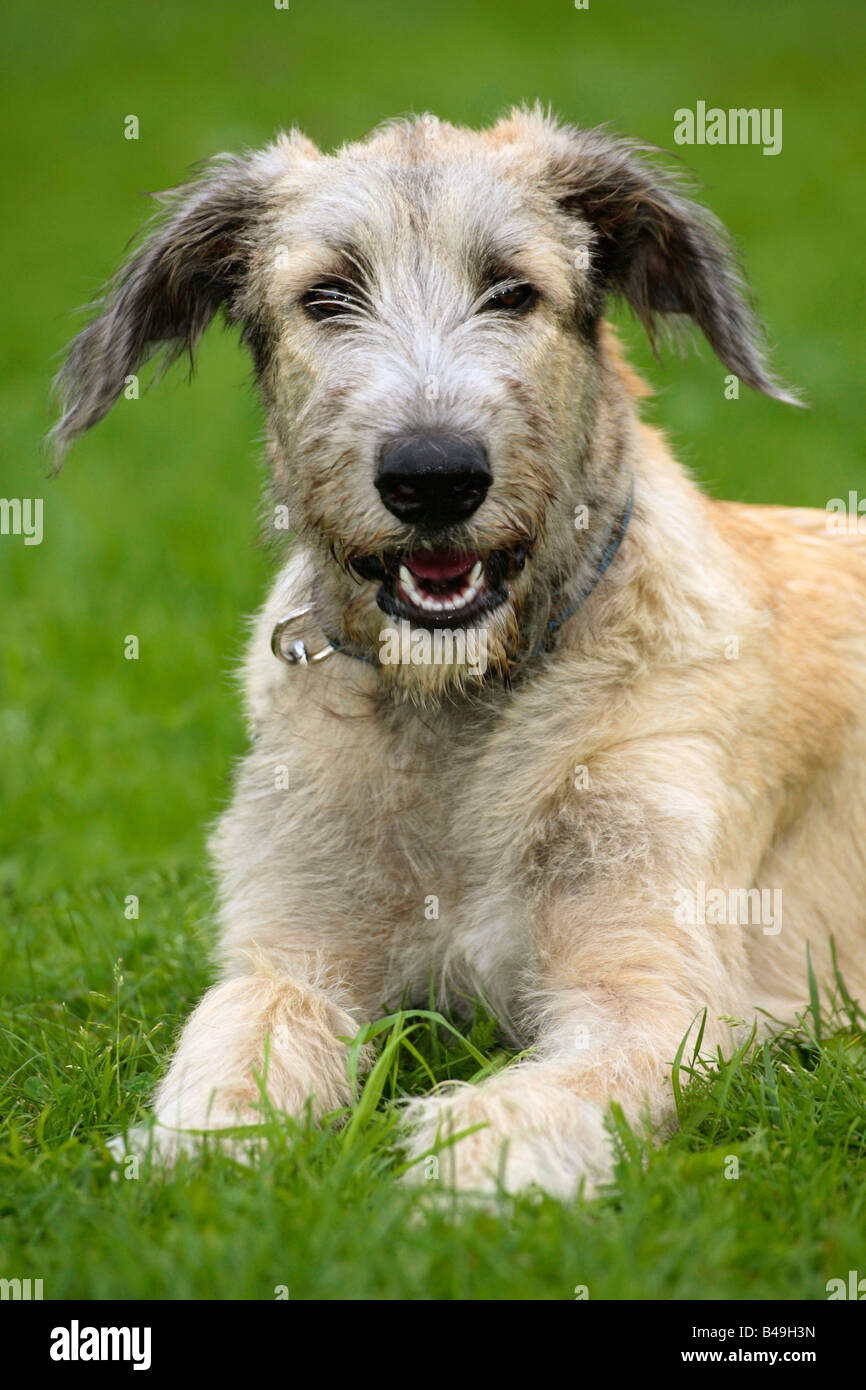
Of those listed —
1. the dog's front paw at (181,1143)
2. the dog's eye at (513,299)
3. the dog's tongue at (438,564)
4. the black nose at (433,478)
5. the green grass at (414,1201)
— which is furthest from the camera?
the dog's eye at (513,299)

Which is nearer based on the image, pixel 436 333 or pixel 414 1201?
pixel 414 1201

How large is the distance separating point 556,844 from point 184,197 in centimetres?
239

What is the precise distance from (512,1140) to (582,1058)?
379mm

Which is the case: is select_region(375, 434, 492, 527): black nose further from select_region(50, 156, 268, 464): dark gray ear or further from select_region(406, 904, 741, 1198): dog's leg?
select_region(50, 156, 268, 464): dark gray ear

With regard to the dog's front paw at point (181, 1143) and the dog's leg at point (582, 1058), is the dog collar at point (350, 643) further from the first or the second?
the dog's front paw at point (181, 1143)

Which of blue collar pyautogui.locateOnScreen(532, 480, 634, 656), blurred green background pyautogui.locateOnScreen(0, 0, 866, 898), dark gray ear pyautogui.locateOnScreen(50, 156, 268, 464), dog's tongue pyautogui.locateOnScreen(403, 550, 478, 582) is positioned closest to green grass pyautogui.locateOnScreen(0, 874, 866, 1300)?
blue collar pyautogui.locateOnScreen(532, 480, 634, 656)

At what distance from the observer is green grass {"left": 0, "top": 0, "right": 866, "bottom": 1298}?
3.21 metres

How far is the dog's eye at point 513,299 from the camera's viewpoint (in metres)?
4.51

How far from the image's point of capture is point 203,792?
7629 mm

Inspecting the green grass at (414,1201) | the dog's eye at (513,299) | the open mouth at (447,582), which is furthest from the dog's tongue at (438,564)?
the green grass at (414,1201)

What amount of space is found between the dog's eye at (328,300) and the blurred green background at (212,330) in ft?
2.84

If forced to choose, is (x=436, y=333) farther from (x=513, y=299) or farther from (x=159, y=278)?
(x=159, y=278)

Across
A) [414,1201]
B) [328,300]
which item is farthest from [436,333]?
[414,1201]

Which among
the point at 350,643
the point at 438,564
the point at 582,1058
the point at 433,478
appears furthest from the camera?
the point at 350,643
